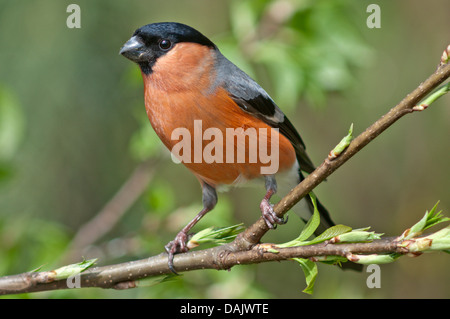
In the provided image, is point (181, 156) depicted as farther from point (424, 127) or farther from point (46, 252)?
point (424, 127)

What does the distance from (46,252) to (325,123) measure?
2.89m

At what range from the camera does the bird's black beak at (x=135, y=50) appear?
2430 mm

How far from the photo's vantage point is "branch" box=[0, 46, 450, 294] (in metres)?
1.52

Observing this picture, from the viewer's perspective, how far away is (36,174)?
400 cm

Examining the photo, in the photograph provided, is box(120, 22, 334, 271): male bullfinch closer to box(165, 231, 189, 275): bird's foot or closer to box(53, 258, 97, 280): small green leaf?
box(165, 231, 189, 275): bird's foot

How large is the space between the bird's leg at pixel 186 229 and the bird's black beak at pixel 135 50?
0.79 m

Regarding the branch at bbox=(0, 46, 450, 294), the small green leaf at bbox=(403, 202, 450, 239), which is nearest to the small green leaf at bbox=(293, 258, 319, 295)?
the branch at bbox=(0, 46, 450, 294)

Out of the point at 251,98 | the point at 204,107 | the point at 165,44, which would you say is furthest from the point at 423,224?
the point at 165,44

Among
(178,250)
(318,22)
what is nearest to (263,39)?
(318,22)

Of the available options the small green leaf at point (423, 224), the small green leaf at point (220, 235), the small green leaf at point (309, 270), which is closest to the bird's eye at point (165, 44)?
the small green leaf at point (220, 235)

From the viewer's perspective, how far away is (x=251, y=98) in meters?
2.69

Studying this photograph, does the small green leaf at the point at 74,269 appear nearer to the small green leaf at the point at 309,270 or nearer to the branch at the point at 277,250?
the branch at the point at 277,250

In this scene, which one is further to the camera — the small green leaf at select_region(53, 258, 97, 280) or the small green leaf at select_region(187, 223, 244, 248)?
the small green leaf at select_region(187, 223, 244, 248)
